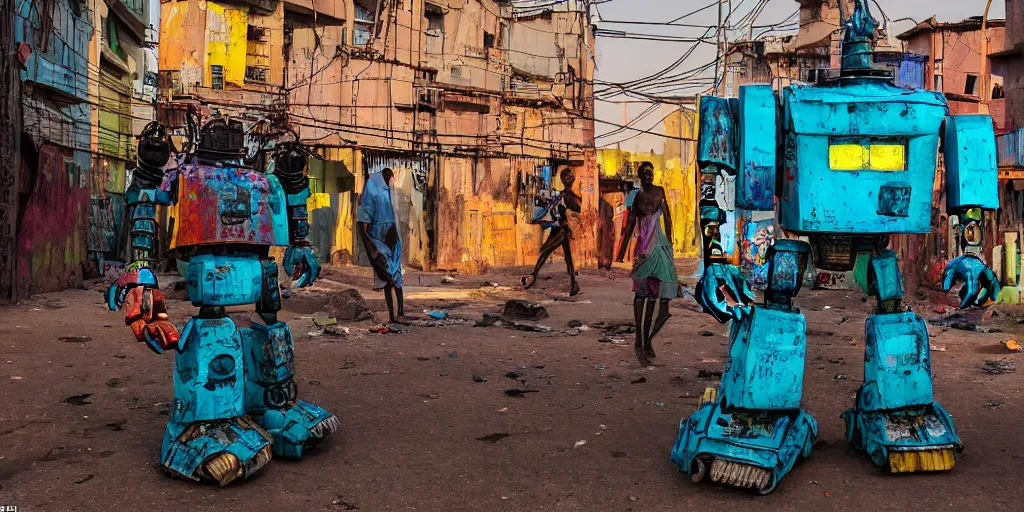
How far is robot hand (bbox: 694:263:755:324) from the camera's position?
3.68 metres

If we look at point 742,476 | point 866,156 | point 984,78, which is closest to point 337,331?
point 742,476

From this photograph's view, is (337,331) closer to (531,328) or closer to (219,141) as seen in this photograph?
(531,328)

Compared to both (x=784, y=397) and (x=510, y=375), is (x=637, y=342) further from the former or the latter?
(x=784, y=397)

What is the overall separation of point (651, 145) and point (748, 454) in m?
30.1

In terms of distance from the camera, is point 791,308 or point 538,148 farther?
point 538,148

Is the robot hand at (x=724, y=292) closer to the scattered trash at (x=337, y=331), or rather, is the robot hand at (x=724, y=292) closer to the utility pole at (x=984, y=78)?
the scattered trash at (x=337, y=331)

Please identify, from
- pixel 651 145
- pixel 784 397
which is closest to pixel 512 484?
pixel 784 397

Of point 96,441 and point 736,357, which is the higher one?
point 736,357

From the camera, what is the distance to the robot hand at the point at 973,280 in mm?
3752

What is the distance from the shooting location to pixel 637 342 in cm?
705

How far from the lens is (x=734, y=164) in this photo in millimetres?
3818

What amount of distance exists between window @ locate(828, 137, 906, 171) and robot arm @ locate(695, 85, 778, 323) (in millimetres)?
304

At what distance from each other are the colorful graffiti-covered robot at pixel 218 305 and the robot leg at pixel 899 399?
2757mm

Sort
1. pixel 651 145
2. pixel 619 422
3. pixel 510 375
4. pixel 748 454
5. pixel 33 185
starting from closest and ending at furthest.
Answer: pixel 748 454, pixel 619 422, pixel 510 375, pixel 33 185, pixel 651 145
